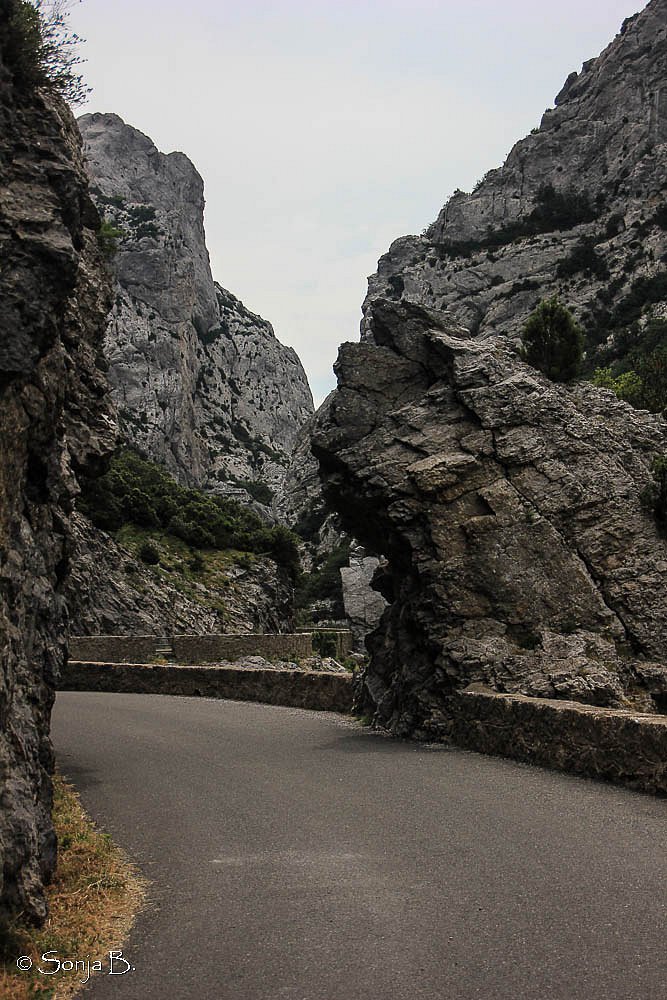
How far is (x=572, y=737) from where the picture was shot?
10875 mm

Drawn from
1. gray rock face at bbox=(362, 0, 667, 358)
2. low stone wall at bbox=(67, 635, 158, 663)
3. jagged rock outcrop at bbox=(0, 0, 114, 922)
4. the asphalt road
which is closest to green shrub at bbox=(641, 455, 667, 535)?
the asphalt road

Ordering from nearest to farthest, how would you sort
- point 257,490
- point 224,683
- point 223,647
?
point 224,683 → point 223,647 → point 257,490

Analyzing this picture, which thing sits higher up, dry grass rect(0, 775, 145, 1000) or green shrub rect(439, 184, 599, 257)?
green shrub rect(439, 184, 599, 257)

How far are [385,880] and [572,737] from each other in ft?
16.7

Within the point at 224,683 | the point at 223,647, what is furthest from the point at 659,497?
the point at 223,647

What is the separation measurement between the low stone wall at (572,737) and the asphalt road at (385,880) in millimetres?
316

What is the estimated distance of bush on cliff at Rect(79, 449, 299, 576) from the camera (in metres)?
47.8

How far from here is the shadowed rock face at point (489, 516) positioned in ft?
50.5

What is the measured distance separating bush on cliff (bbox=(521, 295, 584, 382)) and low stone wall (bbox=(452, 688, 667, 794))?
11.2 meters

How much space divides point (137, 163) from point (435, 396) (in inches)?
4972

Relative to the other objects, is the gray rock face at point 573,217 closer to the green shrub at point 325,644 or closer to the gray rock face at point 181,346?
Result: the gray rock face at point 181,346

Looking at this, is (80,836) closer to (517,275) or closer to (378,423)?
(378,423)

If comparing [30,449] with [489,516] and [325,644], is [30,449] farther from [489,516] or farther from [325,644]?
[325,644]

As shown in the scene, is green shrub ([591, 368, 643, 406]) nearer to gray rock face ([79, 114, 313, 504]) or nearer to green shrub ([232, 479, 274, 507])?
gray rock face ([79, 114, 313, 504])
